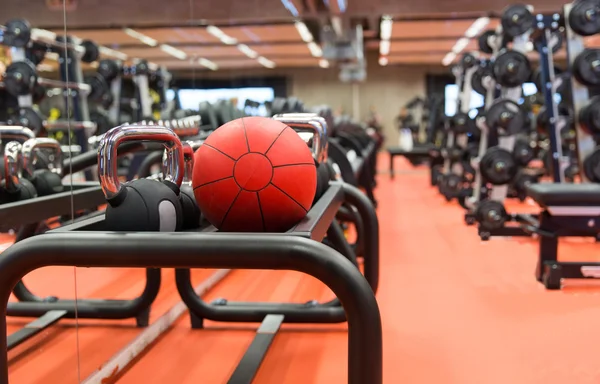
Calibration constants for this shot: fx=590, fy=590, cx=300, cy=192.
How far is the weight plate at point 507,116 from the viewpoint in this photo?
455cm

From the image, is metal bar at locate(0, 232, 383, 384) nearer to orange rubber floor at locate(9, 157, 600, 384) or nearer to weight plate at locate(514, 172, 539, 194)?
orange rubber floor at locate(9, 157, 600, 384)

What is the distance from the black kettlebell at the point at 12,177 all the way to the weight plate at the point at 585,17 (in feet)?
11.3

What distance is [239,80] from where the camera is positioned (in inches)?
144

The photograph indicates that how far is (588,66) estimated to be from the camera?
3.76 meters

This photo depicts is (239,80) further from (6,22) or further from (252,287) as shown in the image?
(6,22)

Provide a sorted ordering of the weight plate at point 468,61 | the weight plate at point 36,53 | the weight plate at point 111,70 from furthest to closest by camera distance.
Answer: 1. the weight plate at point 468,61
2. the weight plate at point 111,70
3. the weight plate at point 36,53

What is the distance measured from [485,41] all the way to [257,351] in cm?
440

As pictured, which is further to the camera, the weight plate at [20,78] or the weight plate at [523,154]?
the weight plate at [523,154]

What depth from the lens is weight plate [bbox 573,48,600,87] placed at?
3740 millimetres

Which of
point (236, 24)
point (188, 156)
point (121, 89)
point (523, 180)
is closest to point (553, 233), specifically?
point (188, 156)

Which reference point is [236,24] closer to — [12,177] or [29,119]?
[29,119]

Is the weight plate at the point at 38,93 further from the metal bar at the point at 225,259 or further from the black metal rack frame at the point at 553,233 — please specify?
the black metal rack frame at the point at 553,233

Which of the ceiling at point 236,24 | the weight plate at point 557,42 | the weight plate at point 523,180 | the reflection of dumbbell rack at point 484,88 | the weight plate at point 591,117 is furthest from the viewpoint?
the weight plate at point 523,180

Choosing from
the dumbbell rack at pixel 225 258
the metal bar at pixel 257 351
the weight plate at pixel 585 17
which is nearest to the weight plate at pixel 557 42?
the weight plate at pixel 585 17
